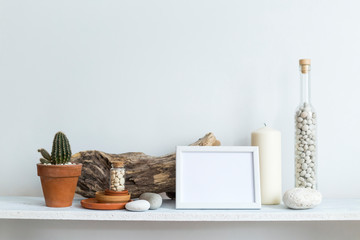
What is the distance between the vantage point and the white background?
4.46 ft

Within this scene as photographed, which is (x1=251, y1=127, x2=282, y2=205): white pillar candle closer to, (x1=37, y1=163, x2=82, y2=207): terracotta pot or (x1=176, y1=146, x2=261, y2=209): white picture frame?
(x1=176, y1=146, x2=261, y2=209): white picture frame

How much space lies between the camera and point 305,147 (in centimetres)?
122

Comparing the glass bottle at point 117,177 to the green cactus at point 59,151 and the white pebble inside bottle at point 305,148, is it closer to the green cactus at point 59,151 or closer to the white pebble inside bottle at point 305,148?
the green cactus at point 59,151

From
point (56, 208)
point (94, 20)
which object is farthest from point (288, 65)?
point (56, 208)

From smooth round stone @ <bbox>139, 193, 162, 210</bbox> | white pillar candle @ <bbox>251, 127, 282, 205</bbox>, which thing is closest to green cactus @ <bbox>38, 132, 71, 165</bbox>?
smooth round stone @ <bbox>139, 193, 162, 210</bbox>

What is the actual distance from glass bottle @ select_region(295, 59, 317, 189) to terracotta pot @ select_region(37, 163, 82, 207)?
620 mm

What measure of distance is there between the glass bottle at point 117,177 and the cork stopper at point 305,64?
0.59 meters

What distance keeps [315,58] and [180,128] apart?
49 cm

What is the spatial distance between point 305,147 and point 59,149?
0.68m

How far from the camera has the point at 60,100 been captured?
54.2 inches

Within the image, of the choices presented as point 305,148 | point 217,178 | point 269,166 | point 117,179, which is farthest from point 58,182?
point 305,148

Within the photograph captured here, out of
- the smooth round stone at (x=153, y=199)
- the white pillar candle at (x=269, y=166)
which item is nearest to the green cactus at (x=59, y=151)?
the smooth round stone at (x=153, y=199)

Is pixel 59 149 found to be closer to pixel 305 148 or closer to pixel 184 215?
pixel 184 215

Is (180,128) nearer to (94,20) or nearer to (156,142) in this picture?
(156,142)
